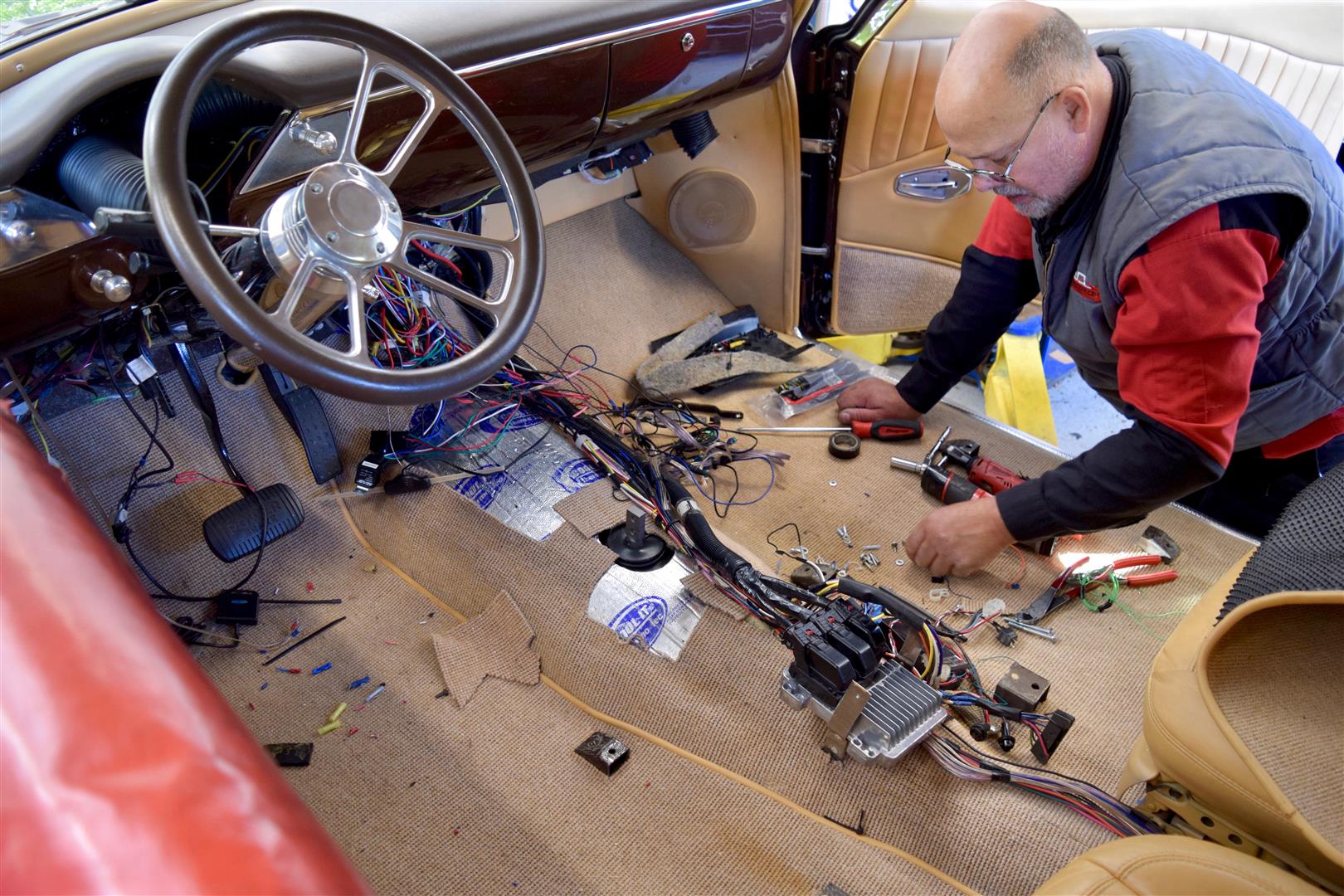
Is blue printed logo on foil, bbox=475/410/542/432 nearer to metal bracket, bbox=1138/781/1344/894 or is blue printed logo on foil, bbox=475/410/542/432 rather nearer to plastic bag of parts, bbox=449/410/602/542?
plastic bag of parts, bbox=449/410/602/542

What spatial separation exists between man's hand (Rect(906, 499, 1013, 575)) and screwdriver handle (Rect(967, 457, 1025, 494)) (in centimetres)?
30

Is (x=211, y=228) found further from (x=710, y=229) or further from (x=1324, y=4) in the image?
(x=1324, y=4)

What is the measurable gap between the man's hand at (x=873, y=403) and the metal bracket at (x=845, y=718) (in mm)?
1094

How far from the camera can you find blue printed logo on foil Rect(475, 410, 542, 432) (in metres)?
2.24

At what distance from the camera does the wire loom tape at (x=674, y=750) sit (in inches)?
57.2

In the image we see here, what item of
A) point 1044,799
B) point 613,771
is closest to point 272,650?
point 613,771

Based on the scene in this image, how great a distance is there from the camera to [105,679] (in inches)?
28.0

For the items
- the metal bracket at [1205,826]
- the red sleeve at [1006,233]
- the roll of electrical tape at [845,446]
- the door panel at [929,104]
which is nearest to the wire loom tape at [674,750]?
the metal bracket at [1205,826]

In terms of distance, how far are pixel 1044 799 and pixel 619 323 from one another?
192cm

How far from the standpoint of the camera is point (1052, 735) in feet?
4.99

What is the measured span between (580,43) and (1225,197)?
4.27 ft

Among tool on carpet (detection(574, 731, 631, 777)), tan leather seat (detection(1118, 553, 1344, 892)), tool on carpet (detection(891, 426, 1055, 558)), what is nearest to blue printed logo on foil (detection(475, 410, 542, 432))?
tool on carpet (detection(574, 731, 631, 777))

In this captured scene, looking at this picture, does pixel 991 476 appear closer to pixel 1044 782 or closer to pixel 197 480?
pixel 1044 782

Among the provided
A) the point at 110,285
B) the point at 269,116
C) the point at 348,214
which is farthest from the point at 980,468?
the point at 110,285
